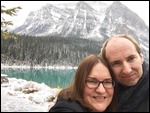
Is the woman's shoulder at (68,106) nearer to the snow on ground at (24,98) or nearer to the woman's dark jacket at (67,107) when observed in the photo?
the woman's dark jacket at (67,107)

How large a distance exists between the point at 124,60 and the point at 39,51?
124 m

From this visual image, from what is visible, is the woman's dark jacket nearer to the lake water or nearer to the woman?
the woman

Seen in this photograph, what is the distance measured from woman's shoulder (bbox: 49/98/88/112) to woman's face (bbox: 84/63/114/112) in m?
0.13

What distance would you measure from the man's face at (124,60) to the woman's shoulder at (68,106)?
55cm

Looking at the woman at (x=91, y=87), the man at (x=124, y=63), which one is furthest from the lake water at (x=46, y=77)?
the woman at (x=91, y=87)

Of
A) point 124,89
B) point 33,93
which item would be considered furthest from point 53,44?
point 124,89

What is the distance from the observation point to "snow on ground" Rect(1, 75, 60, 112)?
622 inches

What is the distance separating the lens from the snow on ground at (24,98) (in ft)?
51.8

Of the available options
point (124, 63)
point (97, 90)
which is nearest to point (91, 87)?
point (97, 90)

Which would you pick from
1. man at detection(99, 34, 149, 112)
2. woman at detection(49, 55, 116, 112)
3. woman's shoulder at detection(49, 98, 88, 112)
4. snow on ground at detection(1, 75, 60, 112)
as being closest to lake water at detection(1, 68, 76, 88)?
snow on ground at detection(1, 75, 60, 112)

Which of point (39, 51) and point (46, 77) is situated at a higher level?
point (46, 77)

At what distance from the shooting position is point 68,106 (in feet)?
7.27

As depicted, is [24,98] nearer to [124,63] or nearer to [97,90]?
[124,63]

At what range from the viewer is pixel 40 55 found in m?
125
